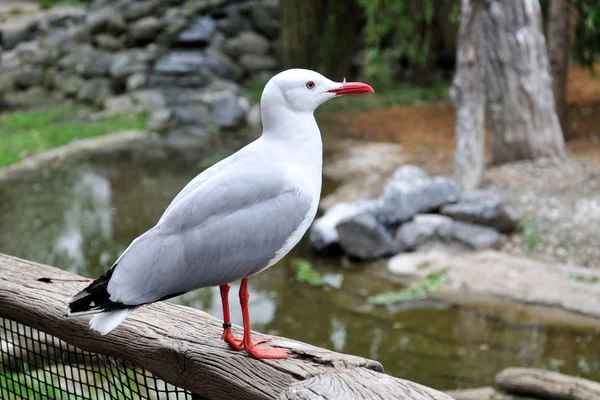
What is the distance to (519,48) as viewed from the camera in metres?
8.11

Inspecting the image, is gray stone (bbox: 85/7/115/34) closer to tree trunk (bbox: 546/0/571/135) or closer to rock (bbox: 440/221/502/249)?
tree trunk (bbox: 546/0/571/135)

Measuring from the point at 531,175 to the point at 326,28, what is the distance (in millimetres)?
5097

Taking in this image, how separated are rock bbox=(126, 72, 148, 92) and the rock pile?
624cm

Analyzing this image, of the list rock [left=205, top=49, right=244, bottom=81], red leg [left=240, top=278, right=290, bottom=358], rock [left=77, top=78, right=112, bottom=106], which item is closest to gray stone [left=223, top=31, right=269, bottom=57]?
rock [left=205, top=49, right=244, bottom=81]

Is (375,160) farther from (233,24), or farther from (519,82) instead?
(233,24)

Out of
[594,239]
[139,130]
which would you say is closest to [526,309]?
[594,239]

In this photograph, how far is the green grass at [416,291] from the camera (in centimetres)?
596

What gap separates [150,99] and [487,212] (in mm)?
6668

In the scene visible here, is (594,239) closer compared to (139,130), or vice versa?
(594,239)

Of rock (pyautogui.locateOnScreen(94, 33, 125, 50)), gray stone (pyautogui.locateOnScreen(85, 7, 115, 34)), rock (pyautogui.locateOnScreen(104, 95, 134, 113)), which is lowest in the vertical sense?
rock (pyautogui.locateOnScreen(104, 95, 134, 113))

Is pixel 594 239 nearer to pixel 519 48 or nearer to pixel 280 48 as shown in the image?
pixel 519 48

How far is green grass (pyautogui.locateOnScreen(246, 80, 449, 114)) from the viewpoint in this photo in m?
11.9

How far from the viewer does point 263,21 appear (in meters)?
14.2

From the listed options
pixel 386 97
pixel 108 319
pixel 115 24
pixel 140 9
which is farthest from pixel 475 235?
pixel 140 9
